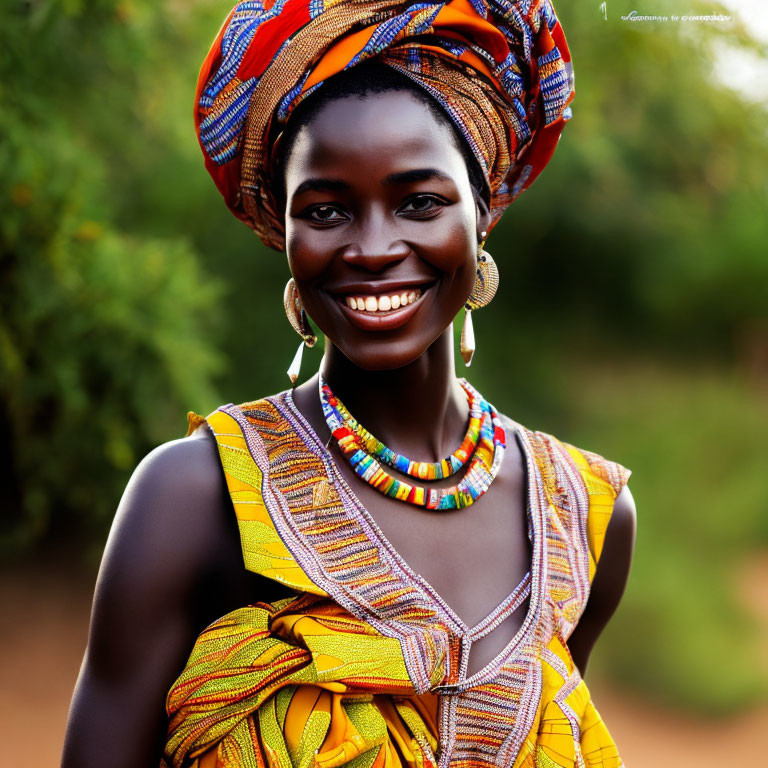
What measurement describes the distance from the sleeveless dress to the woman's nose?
0.33m

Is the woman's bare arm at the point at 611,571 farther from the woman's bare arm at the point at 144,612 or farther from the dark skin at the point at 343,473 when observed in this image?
the woman's bare arm at the point at 144,612

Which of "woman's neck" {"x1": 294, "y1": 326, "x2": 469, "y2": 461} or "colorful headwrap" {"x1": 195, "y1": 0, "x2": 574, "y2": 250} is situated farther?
"woman's neck" {"x1": 294, "y1": 326, "x2": 469, "y2": 461}

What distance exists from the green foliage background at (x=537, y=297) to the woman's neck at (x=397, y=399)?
4.33ft

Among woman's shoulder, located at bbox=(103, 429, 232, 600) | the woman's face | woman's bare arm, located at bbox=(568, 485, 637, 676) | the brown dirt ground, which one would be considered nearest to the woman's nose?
the woman's face

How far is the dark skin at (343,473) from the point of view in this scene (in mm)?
1496

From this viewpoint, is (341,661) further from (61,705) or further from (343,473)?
(61,705)

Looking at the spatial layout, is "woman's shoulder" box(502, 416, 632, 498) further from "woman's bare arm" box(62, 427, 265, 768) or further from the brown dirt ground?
the brown dirt ground

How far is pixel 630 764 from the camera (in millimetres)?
4758

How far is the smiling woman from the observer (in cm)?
150

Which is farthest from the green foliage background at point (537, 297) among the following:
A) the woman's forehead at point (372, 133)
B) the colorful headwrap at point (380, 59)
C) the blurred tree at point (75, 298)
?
the woman's forehead at point (372, 133)

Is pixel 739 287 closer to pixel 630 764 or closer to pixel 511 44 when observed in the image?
pixel 630 764

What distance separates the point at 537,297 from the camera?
23.9 ft

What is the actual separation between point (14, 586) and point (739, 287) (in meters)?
5.69

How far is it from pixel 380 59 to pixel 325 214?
265 mm
